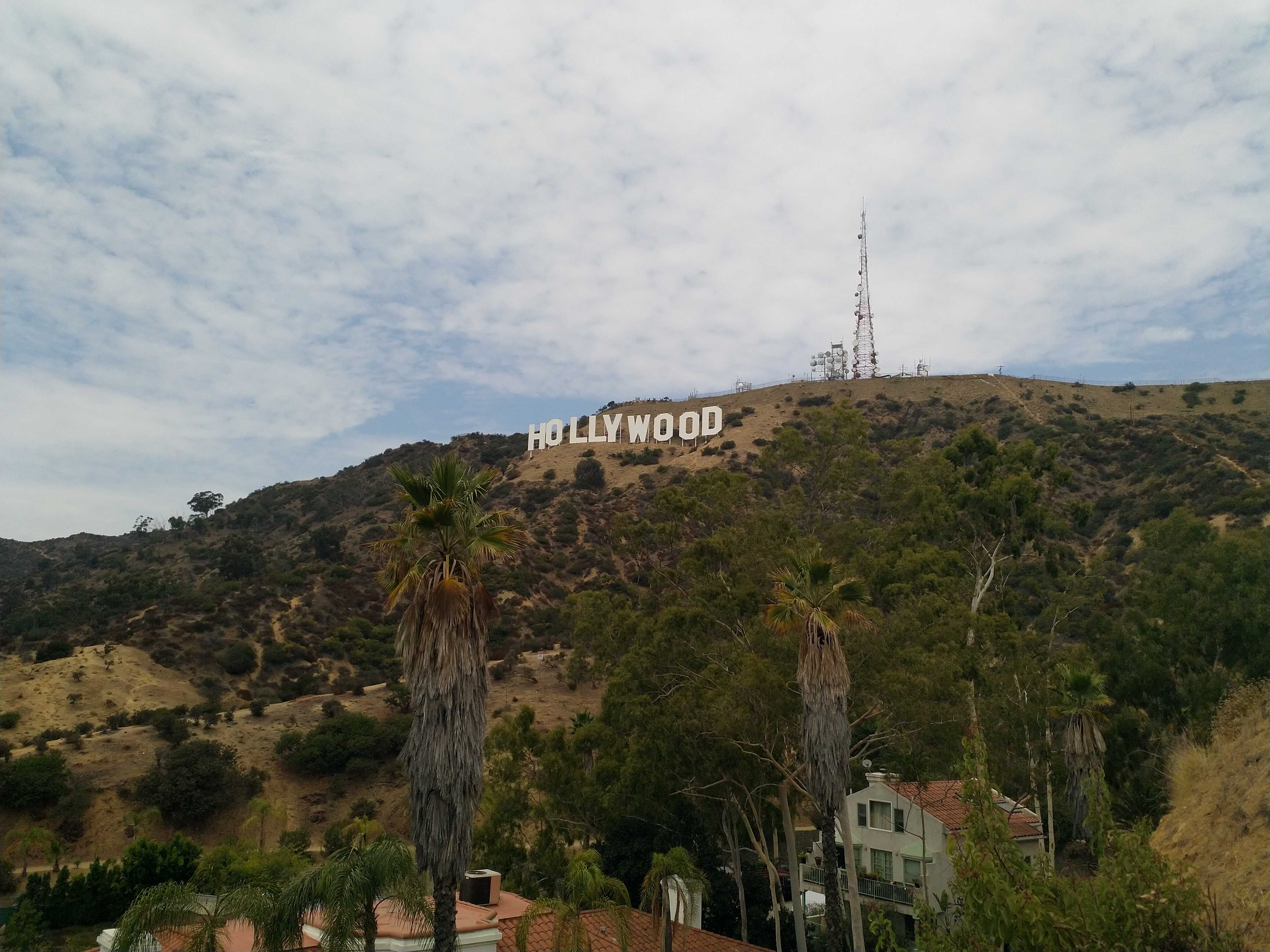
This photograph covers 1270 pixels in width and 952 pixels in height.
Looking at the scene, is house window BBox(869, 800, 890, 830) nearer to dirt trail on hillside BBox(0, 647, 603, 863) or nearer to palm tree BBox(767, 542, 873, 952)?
dirt trail on hillside BBox(0, 647, 603, 863)

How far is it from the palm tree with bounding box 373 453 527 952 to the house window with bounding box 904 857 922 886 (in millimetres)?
25137

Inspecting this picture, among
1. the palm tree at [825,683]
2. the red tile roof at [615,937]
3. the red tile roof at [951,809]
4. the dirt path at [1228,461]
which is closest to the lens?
the palm tree at [825,683]

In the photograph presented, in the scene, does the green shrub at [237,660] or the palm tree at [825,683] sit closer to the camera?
the palm tree at [825,683]

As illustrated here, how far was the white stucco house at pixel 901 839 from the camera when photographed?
105 feet

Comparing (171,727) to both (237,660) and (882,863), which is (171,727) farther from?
(882,863)

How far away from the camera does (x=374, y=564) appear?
A: 8375 centimetres

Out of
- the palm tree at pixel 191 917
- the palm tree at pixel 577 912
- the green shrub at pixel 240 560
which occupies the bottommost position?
the palm tree at pixel 577 912

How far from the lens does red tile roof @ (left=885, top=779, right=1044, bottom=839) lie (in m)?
31.8

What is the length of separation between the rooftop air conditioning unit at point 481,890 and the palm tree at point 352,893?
7.95 metres

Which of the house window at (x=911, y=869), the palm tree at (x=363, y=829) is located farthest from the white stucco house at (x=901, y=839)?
→ the palm tree at (x=363, y=829)

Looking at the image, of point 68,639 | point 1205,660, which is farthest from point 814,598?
point 68,639

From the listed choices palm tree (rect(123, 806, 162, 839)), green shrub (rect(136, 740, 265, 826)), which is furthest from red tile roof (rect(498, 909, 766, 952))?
green shrub (rect(136, 740, 265, 826))

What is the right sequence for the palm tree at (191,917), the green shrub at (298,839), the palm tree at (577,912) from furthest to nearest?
the green shrub at (298,839)
the palm tree at (577,912)
the palm tree at (191,917)

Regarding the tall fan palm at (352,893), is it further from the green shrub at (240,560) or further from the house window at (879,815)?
the green shrub at (240,560)
